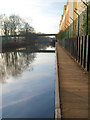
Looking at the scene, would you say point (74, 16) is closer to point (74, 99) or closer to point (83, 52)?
point (83, 52)

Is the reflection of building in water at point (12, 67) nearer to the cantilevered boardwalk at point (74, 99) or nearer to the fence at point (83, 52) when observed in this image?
the fence at point (83, 52)

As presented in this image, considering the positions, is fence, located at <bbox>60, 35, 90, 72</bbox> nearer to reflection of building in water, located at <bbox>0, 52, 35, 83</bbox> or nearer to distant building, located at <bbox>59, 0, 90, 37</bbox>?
distant building, located at <bbox>59, 0, 90, 37</bbox>

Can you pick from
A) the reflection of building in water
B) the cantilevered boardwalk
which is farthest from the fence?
the reflection of building in water

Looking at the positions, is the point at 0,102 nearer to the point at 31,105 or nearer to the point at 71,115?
the point at 31,105

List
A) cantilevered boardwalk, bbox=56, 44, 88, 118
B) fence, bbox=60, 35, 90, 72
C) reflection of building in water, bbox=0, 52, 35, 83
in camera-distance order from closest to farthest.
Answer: cantilevered boardwalk, bbox=56, 44, 88, 118, fence, bbox=60, 35, 90, 72, reflection of building in water, bbox=0, 52, 35, 83

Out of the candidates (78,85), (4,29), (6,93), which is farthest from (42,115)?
(4,29)

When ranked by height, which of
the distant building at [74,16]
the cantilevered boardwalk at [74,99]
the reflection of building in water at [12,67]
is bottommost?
the reflection of building in water at [12,67]

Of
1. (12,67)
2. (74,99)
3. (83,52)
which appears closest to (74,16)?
(12,67)

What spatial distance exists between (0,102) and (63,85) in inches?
130

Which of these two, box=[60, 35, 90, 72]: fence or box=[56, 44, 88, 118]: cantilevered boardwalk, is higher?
box=[60, 35, 90, 72]: fence

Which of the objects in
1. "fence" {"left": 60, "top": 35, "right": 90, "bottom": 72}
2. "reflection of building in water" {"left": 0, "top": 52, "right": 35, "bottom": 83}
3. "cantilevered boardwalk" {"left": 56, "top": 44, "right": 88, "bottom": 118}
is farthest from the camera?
"reflection of building in water" {"left": 0, "top": 52, "right": 35, "bottom": 83}

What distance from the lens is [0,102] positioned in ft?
19.5

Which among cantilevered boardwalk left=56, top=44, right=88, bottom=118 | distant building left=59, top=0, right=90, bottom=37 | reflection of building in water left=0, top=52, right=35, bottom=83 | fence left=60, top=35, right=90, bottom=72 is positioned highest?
distant building left=59, top=0, right=90, bottom=37

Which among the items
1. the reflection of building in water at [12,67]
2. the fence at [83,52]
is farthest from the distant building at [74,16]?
the reflection of building in water at [12,67]
